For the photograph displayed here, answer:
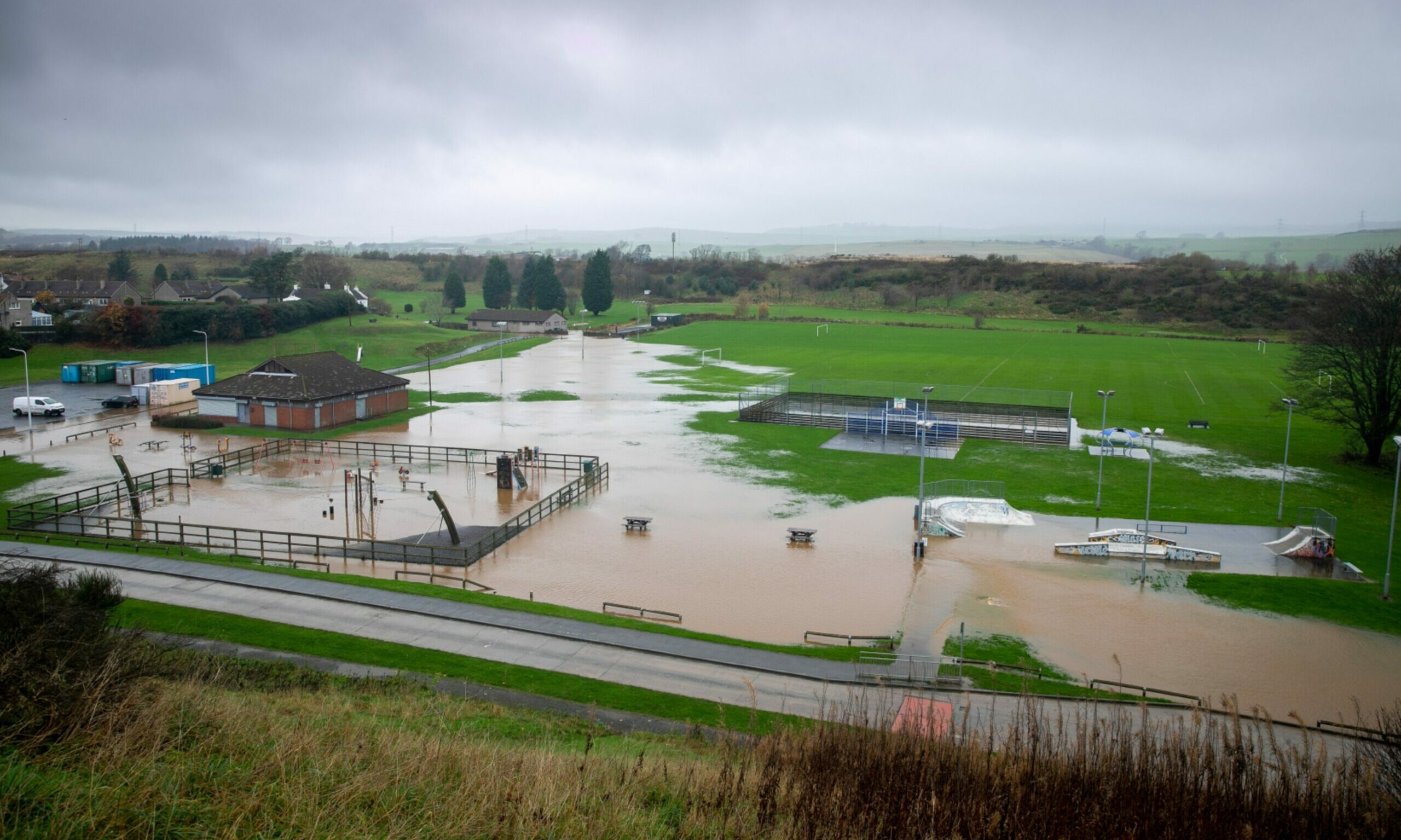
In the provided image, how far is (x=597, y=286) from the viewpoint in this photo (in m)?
121

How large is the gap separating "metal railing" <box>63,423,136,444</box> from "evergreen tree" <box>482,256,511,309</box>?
79835mm

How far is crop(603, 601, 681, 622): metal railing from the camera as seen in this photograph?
2142 centimetres

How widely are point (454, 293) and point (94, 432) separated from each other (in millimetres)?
84370

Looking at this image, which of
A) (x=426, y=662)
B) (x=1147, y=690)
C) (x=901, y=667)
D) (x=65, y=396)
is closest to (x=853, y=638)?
(x=901, y=667)

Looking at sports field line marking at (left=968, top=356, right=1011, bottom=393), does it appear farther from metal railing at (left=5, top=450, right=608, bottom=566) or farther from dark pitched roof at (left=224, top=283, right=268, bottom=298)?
dark pitched roof at (left=224, top=283, right=268, bottom=298)

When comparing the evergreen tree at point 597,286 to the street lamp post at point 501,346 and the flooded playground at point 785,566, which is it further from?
the flooded playground at point 785,566

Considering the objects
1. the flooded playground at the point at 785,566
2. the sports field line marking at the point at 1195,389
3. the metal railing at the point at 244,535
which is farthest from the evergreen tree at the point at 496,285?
the metal railing at the point at 244,535

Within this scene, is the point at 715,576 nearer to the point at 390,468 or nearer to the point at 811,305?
the point at 390,468

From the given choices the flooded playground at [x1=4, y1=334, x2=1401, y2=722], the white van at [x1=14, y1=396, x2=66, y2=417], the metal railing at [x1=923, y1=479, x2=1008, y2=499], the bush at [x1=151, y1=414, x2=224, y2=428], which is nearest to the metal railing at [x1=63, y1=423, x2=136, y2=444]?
the flooded playground at [x1=4, y1=334, x2=1401, y2=722]

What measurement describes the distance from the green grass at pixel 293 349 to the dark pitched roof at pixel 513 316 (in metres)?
9.54

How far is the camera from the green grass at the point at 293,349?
219ft

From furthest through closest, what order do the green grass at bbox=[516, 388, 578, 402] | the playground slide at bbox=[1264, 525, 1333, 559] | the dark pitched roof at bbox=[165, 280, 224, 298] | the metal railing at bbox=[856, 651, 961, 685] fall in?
the dark pitched roof at bbox=[165, 280, 224, 298] → the green grass at bbox=[516, 388, 578, 402] → the playground slide at bbox=[1264, 525, 1333, 559] → the metal railing at bbox=[856, 651, 961, 685]

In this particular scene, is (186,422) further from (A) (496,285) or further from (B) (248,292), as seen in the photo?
(A) (496,285)

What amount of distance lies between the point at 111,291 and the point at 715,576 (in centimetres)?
10169
